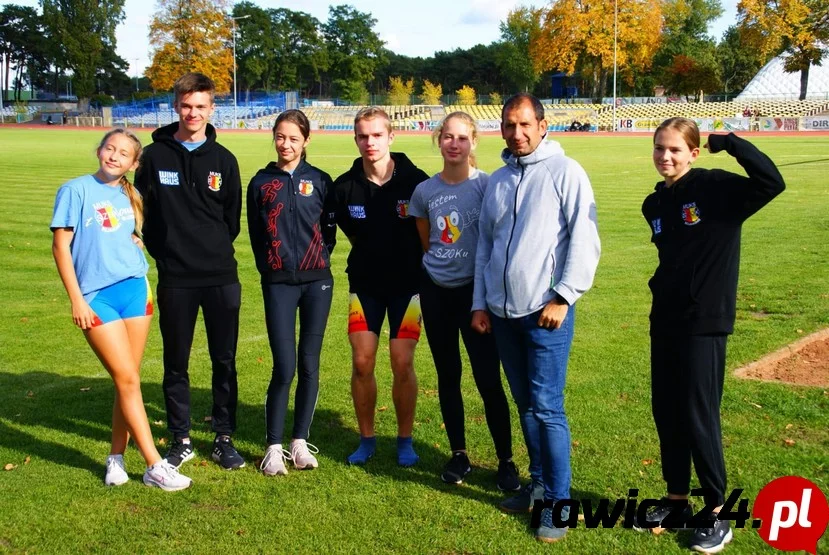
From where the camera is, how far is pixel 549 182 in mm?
3947

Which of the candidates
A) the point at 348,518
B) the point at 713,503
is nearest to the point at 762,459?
the point at 713,503

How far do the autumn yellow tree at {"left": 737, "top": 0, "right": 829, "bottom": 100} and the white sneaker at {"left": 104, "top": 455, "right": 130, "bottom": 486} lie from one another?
73461mm

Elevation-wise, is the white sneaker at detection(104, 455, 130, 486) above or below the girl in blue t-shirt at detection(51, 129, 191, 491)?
below

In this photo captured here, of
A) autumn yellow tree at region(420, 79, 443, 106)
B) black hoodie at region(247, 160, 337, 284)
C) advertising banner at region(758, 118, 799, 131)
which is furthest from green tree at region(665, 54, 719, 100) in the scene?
black hoodie at region(247, 160, 337, 284)

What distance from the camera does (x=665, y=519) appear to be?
4.03m

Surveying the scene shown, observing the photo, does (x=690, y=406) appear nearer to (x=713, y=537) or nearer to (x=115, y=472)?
(x=713, y=537)

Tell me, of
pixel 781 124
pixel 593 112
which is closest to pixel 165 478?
pixel 781 124

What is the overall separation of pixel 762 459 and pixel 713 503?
104 centimetres

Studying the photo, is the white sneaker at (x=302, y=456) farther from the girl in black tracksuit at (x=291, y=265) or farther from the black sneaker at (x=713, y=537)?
the black sneaker at (x=713, y=537)

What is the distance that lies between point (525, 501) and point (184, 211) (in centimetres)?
251

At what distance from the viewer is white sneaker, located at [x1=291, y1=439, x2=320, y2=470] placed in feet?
16.0

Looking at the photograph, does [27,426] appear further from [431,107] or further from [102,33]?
[102,33]

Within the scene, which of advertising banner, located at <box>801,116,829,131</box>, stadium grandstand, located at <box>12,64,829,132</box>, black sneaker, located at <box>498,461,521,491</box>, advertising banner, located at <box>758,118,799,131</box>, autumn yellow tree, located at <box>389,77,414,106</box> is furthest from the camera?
autumn yellow tree, located at <box>389,77,414,106</box>

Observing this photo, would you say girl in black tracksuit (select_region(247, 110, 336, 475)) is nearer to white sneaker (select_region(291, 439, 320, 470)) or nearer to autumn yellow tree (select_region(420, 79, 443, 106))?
white sneaker (select_region(291, 439, 320, 470))
